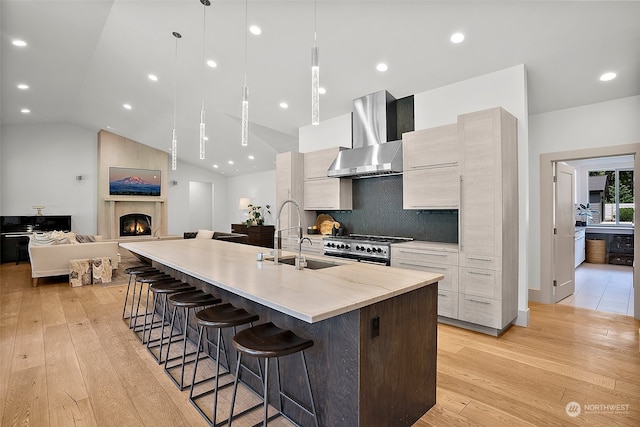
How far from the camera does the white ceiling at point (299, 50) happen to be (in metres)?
2.85

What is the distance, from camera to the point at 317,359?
1.76 m

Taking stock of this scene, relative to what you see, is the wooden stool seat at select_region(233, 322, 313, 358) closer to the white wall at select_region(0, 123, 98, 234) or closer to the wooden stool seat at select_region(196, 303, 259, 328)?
the wooden stool seat at select_region(196, 303, 259, 328)

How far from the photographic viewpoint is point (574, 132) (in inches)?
156

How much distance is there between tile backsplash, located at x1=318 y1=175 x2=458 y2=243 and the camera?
3.99 meters

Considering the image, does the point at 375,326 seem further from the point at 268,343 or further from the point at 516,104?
the point at 516,104

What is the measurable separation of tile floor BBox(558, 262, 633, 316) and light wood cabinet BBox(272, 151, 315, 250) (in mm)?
3872

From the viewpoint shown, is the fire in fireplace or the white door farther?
the fire in fireplace

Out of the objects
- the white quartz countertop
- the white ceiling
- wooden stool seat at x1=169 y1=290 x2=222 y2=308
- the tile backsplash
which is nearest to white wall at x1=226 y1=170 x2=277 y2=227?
the white ceiling

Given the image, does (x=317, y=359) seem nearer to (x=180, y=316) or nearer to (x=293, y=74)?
(x=180, y=316)

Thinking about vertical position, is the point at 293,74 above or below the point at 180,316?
above

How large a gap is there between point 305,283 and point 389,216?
3.00 meters

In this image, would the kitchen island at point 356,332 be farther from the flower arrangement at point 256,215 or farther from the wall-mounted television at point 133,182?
the wall-mounted television at point 133,182

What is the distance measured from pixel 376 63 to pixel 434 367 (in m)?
Result: 3.24

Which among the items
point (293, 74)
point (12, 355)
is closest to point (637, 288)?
point (293, 74)
